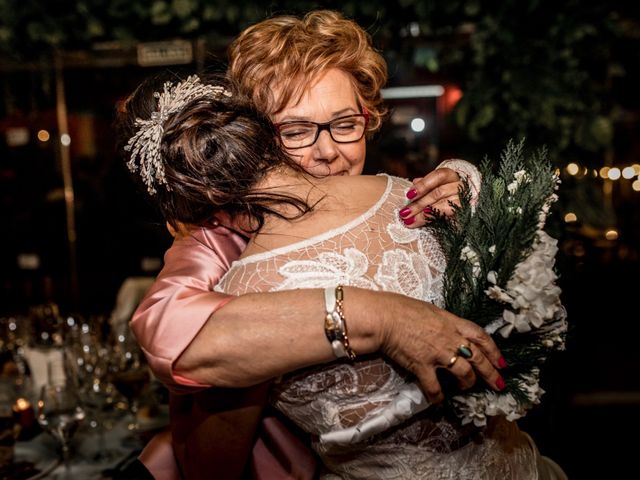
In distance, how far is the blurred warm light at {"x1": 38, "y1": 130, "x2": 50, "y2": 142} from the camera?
15.3 feet

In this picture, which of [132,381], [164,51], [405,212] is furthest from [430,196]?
[164,51]

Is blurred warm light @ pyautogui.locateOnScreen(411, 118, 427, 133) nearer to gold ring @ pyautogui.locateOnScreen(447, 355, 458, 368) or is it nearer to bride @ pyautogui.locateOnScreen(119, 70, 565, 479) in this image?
bride @ pyautogui.locateOnScreen(119, 70, 565, 479)

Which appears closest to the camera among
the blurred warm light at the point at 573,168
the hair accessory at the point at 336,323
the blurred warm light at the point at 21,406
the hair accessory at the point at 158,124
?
the hair accessory at the point at 336,323

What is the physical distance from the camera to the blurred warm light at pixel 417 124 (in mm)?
4469

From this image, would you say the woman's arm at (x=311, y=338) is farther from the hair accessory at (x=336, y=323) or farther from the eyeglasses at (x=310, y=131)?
the eyeglasses at (x=310, y=131)

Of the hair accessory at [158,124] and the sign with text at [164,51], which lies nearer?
the hair accessory at [158,124]

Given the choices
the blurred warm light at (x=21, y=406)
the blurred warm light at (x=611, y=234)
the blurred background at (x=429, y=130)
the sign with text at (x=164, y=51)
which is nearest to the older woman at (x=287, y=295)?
the blurred background at (x=429, y=130)

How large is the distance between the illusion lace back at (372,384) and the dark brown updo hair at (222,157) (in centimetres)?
11

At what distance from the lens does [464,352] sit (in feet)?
3.65

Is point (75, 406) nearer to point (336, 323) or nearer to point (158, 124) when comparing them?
point (158, 124)

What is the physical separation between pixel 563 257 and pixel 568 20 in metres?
1.36

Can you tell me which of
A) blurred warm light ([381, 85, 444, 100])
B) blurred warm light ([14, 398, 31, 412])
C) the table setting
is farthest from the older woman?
blurred warm light ([381, 85, 444, 100])

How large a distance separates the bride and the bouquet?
6 centimetres

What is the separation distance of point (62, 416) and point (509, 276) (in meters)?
1.50
